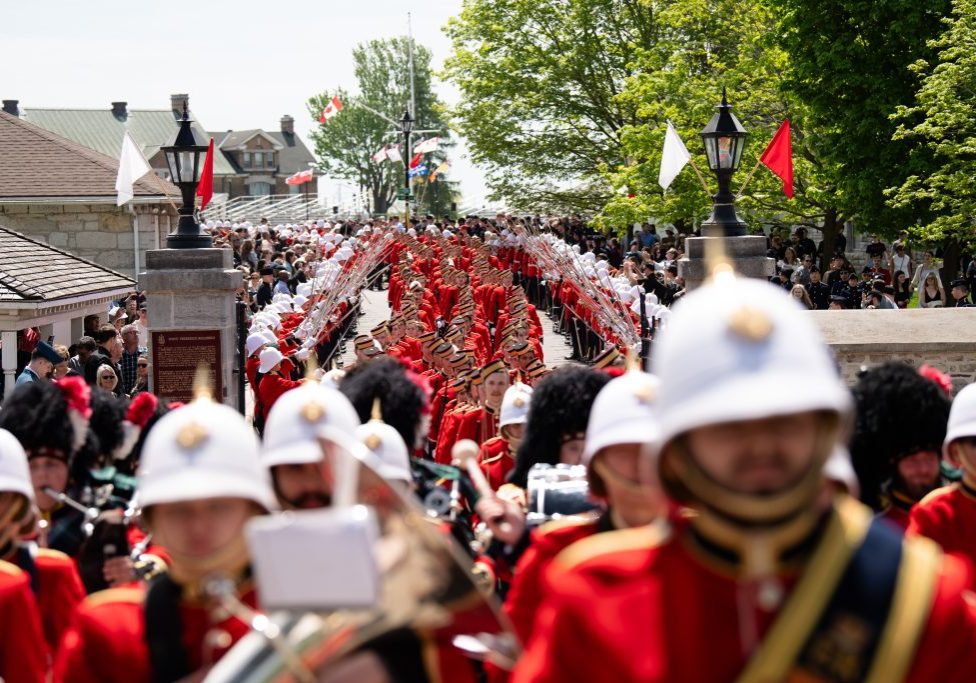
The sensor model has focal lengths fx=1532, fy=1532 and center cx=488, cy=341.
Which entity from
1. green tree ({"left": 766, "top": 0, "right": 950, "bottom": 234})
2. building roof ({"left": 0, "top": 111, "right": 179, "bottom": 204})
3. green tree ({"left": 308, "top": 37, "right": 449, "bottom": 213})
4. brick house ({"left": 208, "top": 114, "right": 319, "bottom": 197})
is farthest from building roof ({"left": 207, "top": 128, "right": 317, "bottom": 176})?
green tree ({"left": 766, "top": 0, "right": 950, "bottom": 234})

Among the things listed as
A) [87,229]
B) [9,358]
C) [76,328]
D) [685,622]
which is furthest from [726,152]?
[87,229]

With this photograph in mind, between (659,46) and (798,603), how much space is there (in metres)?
32.6

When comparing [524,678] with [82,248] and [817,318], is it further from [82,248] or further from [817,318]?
[82,248]

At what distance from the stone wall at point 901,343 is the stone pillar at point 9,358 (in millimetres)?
7456

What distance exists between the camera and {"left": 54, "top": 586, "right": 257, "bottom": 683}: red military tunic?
3301mm

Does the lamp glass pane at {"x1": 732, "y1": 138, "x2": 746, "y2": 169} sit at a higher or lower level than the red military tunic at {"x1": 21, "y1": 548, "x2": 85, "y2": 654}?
higher

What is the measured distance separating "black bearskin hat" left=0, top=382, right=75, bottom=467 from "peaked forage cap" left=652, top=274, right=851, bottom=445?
394 centimetres

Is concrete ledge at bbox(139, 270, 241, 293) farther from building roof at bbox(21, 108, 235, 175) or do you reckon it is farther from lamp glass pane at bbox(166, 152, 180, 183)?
building roof at bbox(21, 108, 235, 175)

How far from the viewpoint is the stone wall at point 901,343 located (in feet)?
41.7

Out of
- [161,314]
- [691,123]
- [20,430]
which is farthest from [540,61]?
[20,430]

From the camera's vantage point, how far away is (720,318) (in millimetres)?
2277

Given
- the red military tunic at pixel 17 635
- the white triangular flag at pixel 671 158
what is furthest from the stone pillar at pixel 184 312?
the red military tunic at pixel 17 635

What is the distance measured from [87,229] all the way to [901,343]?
19.9m

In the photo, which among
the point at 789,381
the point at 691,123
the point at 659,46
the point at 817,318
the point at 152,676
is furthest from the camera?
the point at 659,46
